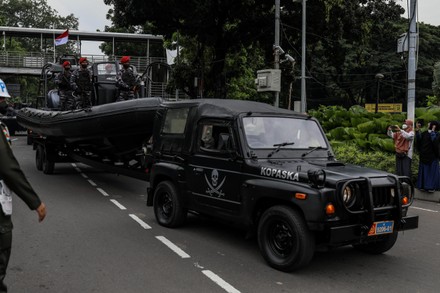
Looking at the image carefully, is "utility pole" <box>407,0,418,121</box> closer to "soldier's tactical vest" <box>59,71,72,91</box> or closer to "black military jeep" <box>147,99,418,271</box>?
"black military jeep" <box>147,99,418,271</box>

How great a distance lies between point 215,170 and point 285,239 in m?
1.48

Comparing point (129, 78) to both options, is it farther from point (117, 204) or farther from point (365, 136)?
point (365, 136)

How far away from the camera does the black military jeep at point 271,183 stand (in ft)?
16.2

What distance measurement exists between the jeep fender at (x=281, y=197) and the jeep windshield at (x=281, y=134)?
2.19ft

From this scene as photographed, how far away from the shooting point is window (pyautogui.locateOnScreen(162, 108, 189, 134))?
23.4 ft

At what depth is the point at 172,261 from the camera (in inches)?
221

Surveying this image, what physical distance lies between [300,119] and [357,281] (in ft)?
8.16

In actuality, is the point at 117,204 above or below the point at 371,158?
below

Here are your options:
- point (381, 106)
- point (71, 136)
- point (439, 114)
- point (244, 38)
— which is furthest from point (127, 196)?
point (381, 106)

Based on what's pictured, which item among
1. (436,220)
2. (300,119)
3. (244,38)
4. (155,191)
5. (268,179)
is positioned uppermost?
(244,38)

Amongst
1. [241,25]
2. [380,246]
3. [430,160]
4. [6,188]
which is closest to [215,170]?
[380,246]

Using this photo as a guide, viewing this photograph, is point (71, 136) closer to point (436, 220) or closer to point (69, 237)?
point (69, 237)

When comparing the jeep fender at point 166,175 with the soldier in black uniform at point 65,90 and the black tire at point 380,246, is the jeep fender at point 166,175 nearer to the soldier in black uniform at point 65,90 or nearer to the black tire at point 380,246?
the black tire at point 380,246

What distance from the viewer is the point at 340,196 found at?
4828mm
